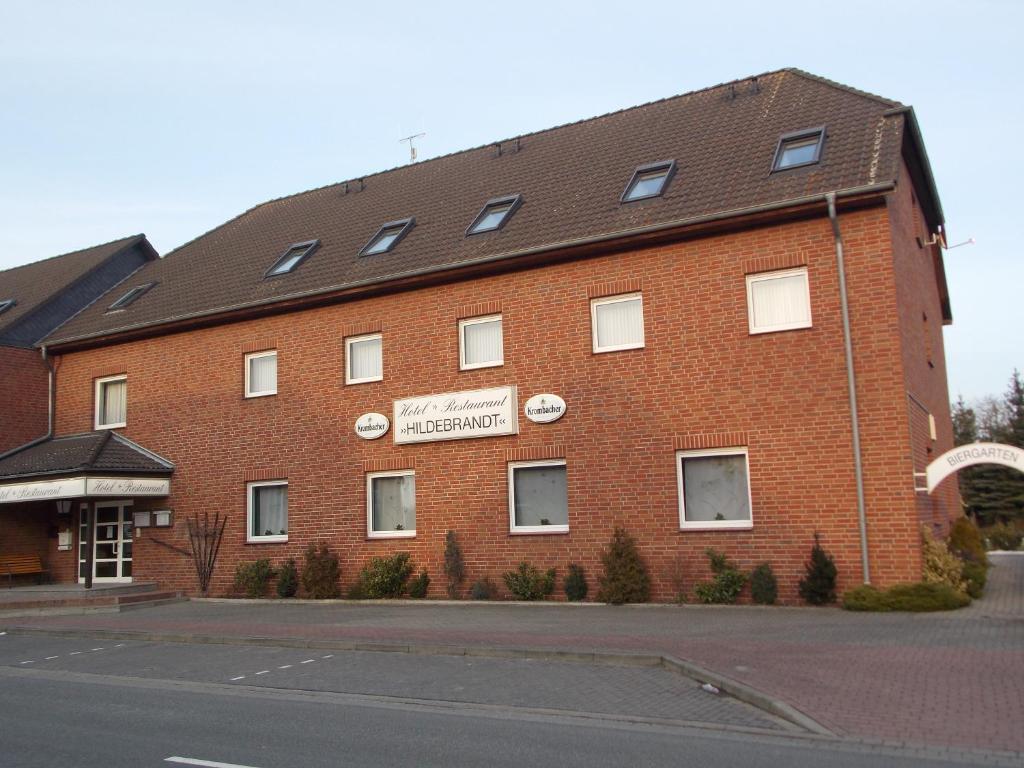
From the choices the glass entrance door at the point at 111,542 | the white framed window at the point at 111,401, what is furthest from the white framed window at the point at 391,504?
the white framed window at the point at 111,401

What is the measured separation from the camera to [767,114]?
18000 mm

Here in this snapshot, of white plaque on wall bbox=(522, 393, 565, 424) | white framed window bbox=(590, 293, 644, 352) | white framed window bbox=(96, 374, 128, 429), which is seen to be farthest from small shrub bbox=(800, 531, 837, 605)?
white framed window bbox=(96, 374, 128, 429)

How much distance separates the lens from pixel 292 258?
21.8m

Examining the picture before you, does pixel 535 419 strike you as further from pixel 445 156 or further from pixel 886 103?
pixel 445 156

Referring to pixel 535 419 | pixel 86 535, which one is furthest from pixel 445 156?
pixel 86 535

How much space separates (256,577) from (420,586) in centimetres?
386

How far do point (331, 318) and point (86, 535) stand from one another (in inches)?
339

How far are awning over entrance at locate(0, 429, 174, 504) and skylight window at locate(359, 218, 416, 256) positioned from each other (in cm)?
647

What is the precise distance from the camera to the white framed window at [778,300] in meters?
14.8

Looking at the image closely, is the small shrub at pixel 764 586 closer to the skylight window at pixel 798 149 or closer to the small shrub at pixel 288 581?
the skylight window at pixel 798 149

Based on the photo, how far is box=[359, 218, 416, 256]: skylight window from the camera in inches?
789

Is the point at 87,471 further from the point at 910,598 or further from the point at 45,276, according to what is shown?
the point at 910,598

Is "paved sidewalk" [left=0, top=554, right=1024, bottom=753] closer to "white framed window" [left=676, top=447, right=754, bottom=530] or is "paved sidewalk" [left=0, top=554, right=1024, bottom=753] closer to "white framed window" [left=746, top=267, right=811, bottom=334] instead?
"white framed window" [left=676, top=447, right=754, bottom=530]

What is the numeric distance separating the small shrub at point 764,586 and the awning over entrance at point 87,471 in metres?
12.9
